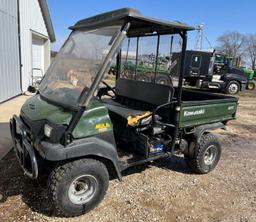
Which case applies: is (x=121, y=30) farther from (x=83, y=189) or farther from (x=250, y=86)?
(x=250, y=86)

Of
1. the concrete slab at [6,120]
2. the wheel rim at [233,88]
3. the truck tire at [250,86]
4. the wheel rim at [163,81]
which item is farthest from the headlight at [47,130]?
the truck tire at [250,86]

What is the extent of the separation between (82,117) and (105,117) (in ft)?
1.01

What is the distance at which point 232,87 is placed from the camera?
17312 mm

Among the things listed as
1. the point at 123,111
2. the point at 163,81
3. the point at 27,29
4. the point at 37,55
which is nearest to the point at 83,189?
the point at 123,111

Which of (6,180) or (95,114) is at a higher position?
(95,114)

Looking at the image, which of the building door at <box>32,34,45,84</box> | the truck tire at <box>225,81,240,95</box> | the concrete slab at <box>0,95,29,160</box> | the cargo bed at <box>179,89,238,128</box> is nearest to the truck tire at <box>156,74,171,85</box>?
the cargo bed at <box>179,89,238,128</box>

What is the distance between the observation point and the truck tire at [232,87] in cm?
1716

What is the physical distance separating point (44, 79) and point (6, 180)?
149 centimetres

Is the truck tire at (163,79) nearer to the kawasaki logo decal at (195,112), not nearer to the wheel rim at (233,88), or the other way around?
the kawasaki logo decal at (195,112)

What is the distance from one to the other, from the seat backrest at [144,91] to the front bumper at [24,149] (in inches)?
71.1

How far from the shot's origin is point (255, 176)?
456 centimetres

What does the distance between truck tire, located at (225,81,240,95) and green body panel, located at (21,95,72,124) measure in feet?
50.5

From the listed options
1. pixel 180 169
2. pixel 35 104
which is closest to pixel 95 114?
pixel 35 104

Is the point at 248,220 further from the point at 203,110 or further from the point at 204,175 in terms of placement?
the point at 203,110
